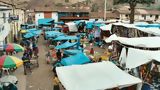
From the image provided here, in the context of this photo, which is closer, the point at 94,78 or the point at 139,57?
the point at 94,78

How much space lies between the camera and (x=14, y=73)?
19672 millimetres

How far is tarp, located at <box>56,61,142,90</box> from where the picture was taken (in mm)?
10250

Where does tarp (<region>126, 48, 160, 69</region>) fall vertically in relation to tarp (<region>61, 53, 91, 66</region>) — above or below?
above

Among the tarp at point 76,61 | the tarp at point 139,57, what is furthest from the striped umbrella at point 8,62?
the tarp at point 139,57

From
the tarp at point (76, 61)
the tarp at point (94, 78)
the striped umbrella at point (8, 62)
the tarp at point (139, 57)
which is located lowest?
the tarp at point (76, 61)

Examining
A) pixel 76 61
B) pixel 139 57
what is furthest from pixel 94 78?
pixel 76 61

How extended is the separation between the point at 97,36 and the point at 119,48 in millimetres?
16255

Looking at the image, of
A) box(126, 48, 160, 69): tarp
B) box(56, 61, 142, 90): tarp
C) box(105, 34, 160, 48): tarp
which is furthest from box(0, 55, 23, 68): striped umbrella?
box(126, 48, 160, 69): tarp

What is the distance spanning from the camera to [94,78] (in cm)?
1080

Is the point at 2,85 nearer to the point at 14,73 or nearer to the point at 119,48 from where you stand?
the point at 14,73

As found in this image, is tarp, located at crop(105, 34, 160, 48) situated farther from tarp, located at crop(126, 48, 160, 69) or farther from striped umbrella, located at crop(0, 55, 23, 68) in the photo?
striped umbrella, located at crop(0, 55, 23, 68)

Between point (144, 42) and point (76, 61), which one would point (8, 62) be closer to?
point (76, 61)

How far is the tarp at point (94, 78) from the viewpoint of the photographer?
10250 mm

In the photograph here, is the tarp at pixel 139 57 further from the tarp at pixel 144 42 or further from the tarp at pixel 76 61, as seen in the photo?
the tarp at pixel 76 61
